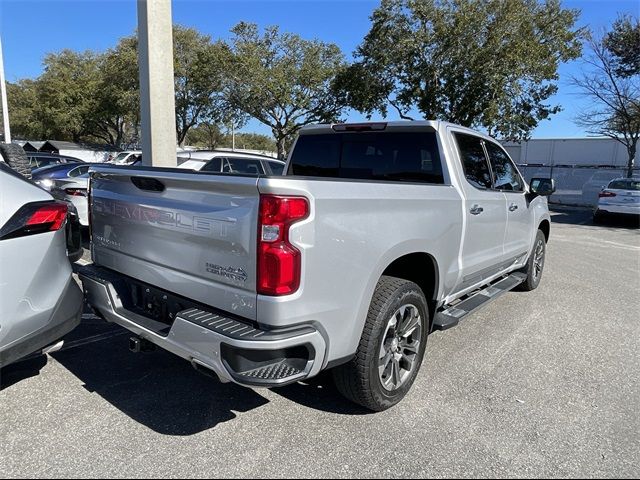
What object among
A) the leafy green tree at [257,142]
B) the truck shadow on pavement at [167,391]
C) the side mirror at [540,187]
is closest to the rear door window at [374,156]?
the truck shadow on pavement at [167,391]

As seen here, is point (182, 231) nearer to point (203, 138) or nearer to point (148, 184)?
point (148, 184)

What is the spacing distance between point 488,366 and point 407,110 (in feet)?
68.4

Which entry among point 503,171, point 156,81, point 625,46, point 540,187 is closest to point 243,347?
point 503,171

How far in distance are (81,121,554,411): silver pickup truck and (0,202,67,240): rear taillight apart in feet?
1.18

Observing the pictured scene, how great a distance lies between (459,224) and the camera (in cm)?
370

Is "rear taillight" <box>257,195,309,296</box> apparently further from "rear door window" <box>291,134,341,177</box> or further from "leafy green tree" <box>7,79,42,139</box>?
"leafy green tree" <box>7,79,42,139</box>

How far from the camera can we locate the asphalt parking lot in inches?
101

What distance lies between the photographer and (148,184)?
2955 mm

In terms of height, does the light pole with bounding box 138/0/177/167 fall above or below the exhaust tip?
above

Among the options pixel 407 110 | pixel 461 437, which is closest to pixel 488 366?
pixel 461 437

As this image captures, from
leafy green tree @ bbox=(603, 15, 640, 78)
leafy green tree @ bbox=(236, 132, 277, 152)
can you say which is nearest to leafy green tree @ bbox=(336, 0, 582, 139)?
leafy green tree @ bbox=(603, 15, 640, 78)

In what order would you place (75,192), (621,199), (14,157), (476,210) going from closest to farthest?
(476,210)
(14,157)
(75,192)
(621,199)

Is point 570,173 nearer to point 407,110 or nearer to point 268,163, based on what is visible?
point 407,110

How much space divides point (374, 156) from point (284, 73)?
87.6 feet
